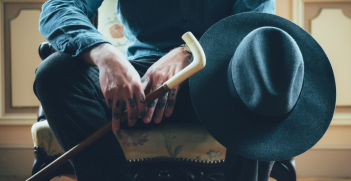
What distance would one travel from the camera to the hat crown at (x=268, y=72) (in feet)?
1.54

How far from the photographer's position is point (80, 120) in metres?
0.53

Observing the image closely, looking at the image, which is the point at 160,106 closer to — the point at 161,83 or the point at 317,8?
the point at 161,83

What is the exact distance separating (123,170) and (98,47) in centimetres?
23

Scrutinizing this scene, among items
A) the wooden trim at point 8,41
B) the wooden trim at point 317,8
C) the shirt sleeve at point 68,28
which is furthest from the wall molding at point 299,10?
the wooden trim at point 8,41

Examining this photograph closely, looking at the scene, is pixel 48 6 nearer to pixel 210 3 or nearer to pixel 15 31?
pixel 210 3

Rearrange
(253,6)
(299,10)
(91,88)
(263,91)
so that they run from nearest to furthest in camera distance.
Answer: (263,91) → (91,88) → (253,6) → (299,10)

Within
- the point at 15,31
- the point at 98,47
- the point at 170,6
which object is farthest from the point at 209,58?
the point at 15,31

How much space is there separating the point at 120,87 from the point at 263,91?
0.22m

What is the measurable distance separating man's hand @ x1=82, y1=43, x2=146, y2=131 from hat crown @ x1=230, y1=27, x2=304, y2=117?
16 cm

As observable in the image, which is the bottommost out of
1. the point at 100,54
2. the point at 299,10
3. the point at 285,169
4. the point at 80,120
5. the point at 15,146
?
the point at 15,146

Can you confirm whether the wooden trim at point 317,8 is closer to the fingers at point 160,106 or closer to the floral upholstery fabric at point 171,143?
the floral upholstery fabric at point 171,143

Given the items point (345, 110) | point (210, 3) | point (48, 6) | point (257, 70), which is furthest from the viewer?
point (345, 110)

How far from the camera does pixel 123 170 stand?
21.6 inches

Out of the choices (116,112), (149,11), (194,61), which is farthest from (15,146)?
(194,61)
